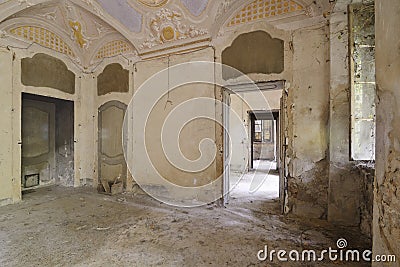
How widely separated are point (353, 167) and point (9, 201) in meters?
5.54

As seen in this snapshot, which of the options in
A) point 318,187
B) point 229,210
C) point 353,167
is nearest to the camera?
point 353,167

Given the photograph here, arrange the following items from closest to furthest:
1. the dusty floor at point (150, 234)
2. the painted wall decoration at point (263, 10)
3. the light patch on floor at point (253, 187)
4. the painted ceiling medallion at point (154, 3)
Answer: the dusty floor at point (150, 234)
the painted wall decoration at point (263, 10)
the painted ceiling medallion at point (154, 3)
the light patch on floor at point (253, 187)

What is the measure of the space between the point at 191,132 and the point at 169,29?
193 cm

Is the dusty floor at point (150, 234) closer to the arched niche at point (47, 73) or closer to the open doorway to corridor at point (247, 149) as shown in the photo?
the open doorway to corridor at point (247, 149)

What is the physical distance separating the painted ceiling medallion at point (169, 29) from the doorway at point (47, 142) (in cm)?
279

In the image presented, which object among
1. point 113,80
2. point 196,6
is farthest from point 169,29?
point 113,80

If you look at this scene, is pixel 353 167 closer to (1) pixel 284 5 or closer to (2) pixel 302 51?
(2) pixel 302 51

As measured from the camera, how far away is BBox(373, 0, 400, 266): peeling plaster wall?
1.44 meters

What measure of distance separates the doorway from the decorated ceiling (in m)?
1.51

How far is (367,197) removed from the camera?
2775mm

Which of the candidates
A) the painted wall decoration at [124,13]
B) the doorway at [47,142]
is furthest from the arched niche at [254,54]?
the doorway at [47,142]

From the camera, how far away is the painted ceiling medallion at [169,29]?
401cm

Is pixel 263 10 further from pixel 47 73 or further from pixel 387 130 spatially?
pixel 47 73

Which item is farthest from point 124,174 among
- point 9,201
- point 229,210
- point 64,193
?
point 229,210
